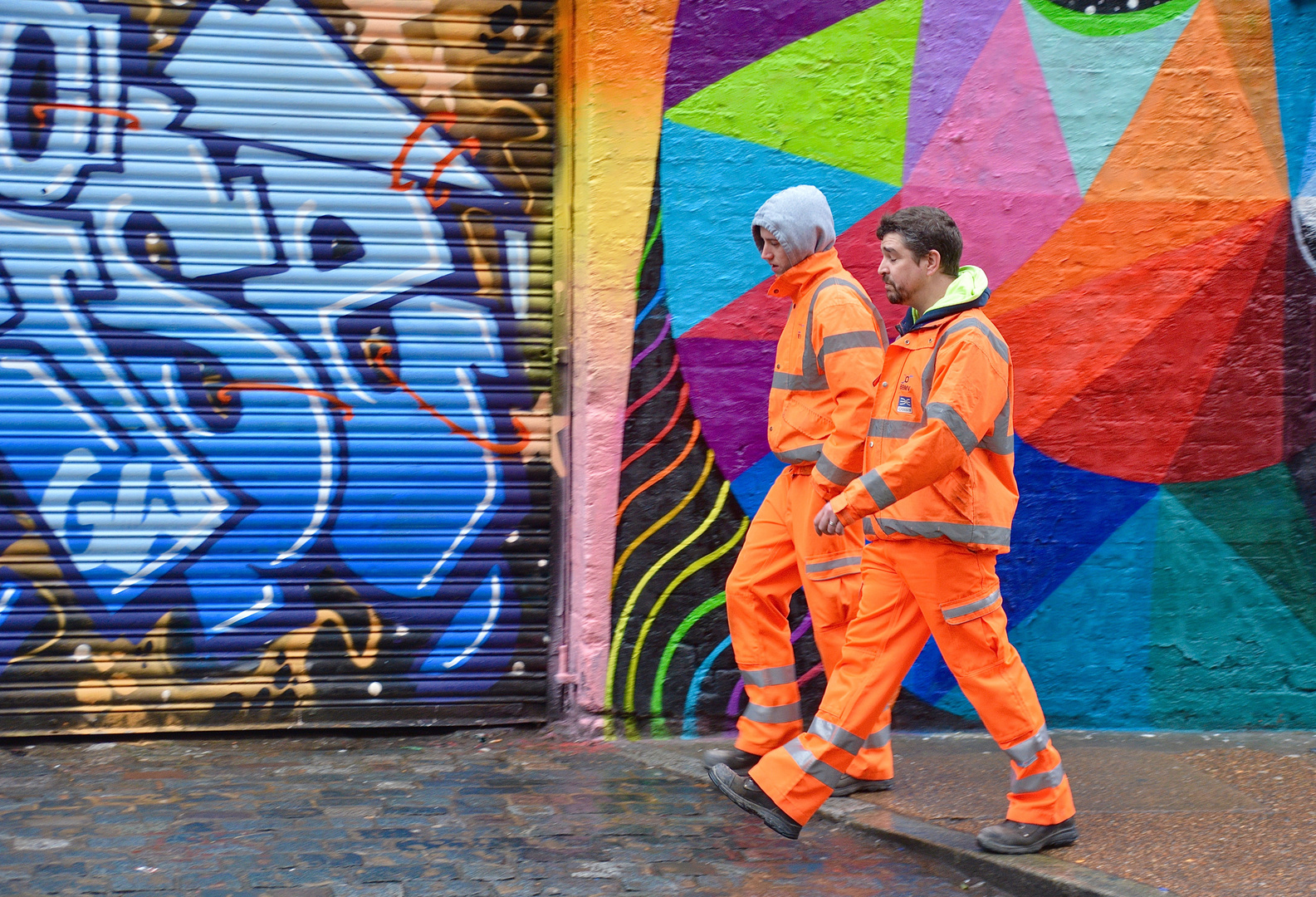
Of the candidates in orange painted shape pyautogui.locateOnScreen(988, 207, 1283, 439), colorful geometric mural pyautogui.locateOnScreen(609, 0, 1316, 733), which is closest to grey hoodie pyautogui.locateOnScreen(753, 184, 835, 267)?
colorful geometric mural pyautogui.locateOnScreen(609, 0, 1316, 733)

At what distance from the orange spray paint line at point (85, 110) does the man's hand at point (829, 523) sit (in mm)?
3417

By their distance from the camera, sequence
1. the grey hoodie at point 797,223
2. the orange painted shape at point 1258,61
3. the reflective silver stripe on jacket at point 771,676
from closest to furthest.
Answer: the grey hoodie at point 797,223 → the reflective silver stripe on jacket at point 771,676 → the orange painted shape at point 1258,61

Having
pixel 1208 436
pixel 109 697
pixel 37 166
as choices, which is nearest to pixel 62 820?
pixel 109 697

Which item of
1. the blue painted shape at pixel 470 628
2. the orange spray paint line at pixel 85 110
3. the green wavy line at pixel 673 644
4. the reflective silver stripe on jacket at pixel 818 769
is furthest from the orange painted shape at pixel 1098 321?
the orange spray paint line at pixel 85 110

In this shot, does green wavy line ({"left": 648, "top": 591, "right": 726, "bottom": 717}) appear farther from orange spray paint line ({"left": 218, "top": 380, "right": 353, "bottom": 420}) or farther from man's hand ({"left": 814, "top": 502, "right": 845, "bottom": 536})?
orange spray paint line ({"left": 218, "top": 380, "right": 353, "bottom": 420})

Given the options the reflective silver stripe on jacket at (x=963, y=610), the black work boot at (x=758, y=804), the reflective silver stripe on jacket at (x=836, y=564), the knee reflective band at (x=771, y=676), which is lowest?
the black work boot at (x=758, y=804)

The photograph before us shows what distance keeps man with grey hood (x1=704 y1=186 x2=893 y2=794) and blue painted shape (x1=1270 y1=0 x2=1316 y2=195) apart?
253cm

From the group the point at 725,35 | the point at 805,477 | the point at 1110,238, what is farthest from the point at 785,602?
the point at 725,35

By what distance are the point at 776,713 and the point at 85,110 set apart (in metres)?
3.89

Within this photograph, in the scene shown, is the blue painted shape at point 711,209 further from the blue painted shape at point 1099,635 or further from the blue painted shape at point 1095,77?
the blue painted shape at point 1099,635

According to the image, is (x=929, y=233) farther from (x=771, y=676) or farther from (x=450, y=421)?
(x=450, y=421)

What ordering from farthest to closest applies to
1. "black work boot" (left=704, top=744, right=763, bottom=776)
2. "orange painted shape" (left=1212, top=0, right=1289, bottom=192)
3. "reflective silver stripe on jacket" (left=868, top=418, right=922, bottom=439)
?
1. "orange painted shape" (left=1212, top=0, right=1289, bottom=192)
2. "black work boot" (left=704, top=744, right=763, bottom=776)
3. "reflective silver stripe on jacket" (left=868, top=418, right=922, bottom=439)

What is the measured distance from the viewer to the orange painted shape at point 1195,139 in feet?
19.5

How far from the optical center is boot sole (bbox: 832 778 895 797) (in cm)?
495
